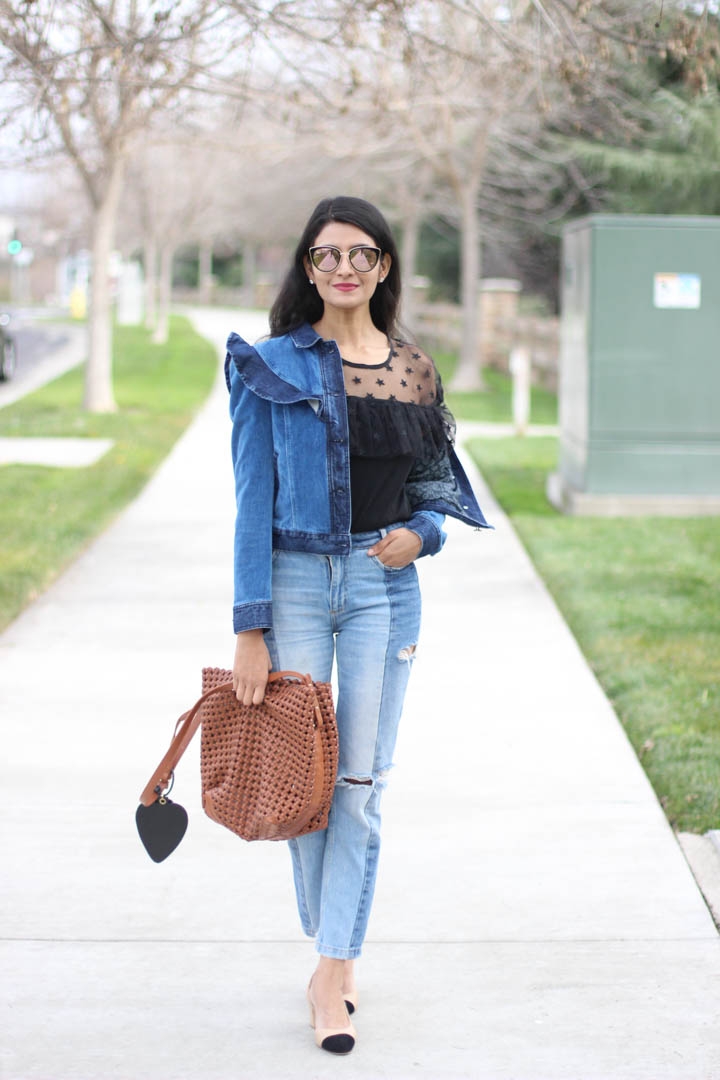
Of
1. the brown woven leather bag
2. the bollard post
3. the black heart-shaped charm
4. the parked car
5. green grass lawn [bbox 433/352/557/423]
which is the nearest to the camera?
the brown woven leather bag

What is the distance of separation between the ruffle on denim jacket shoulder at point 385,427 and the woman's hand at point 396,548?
17 centimetres

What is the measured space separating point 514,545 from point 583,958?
20.4 feet

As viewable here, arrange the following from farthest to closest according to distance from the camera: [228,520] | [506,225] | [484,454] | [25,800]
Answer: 1. [506,225]
2. [484,454]
3. [228,520]
4. [25,800]

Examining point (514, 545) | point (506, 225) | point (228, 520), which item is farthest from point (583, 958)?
point (506, 225)

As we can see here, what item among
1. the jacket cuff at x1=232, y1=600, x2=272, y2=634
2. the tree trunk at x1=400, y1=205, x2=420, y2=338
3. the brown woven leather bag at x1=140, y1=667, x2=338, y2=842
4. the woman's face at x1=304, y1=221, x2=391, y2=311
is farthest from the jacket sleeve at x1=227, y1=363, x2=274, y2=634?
the tree trunk at x1=400, y1=205, x2=420, y2=338

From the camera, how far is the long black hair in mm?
3176

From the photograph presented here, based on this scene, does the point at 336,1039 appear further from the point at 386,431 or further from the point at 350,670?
the point at 386,431

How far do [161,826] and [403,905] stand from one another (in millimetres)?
958

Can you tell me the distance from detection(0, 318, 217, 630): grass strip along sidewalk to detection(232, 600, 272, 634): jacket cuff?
14.6 ft

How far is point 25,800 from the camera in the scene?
481cm

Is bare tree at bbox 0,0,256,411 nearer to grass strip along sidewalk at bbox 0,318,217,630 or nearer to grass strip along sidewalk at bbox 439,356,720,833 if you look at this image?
grass strip along sidewalk at bbox 0,318,217,630

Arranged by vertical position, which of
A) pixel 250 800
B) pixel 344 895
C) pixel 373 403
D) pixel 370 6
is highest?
pixel 370 6

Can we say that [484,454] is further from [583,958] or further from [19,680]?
[583,958]

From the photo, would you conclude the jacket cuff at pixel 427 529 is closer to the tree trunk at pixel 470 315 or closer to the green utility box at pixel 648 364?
the green utility box at pixel 648 364
